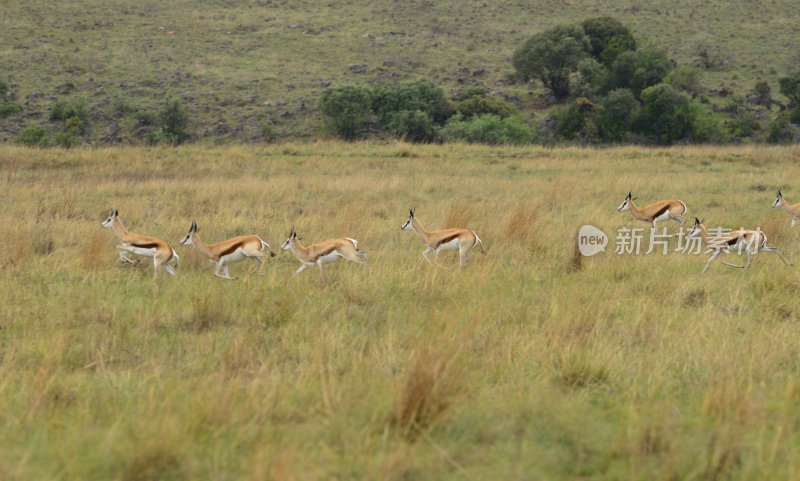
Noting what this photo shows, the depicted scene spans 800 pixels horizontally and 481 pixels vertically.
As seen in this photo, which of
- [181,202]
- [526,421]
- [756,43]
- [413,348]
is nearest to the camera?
[526,421]

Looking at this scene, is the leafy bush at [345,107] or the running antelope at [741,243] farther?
the leafy bush at [345,107]

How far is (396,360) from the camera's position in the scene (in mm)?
4906

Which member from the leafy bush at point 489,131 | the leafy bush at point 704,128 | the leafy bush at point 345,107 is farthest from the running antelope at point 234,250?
the leafy bush at point 704,128

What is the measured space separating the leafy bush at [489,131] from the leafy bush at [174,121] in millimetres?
11091

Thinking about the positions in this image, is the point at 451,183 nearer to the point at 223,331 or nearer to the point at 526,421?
the point at 223,331

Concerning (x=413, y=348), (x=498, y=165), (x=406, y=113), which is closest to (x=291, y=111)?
(x=406, y=113)

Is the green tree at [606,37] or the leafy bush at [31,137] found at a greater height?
the green tree at [606,37]

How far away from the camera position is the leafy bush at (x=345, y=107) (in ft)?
109

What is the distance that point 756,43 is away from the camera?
4797 cm

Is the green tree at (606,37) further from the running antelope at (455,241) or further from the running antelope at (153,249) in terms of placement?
the running antelope at (153,249)

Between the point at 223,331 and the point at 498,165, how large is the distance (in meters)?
15.2

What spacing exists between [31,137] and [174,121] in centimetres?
567

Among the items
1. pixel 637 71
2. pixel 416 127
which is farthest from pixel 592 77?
pixel 416 127

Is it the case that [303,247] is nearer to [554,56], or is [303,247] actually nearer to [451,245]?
[451,245]
